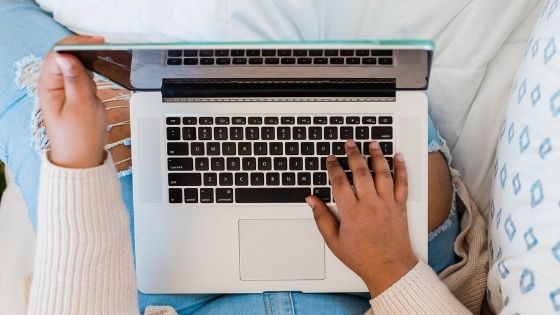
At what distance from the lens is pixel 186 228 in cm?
84

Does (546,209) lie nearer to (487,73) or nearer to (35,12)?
(487,73)

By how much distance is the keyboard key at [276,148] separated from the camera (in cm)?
82

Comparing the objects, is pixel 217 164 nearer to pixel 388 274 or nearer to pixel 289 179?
pixel 289 179

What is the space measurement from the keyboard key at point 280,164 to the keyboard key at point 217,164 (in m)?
0.06

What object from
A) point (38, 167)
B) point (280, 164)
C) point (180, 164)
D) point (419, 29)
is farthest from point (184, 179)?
point (419, 29)

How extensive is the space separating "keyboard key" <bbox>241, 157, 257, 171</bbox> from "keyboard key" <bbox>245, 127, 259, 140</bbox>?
0.03 m

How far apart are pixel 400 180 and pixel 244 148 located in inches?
7.7

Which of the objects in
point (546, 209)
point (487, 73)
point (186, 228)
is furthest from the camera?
point (487, 73)

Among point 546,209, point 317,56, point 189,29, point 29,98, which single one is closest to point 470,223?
point 546,209

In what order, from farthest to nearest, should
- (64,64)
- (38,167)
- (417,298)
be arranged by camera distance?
(38,167) < (417,298) < (64,64)

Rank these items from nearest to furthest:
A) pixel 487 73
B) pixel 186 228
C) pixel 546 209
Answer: pixel 546 209, pixel 186 228, pixel 487 73

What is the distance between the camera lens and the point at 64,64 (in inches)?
26.8

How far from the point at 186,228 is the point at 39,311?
20 centimetres

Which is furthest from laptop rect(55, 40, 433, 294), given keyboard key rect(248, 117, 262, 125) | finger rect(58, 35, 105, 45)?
finger rect(58, 35, 105, 45)
